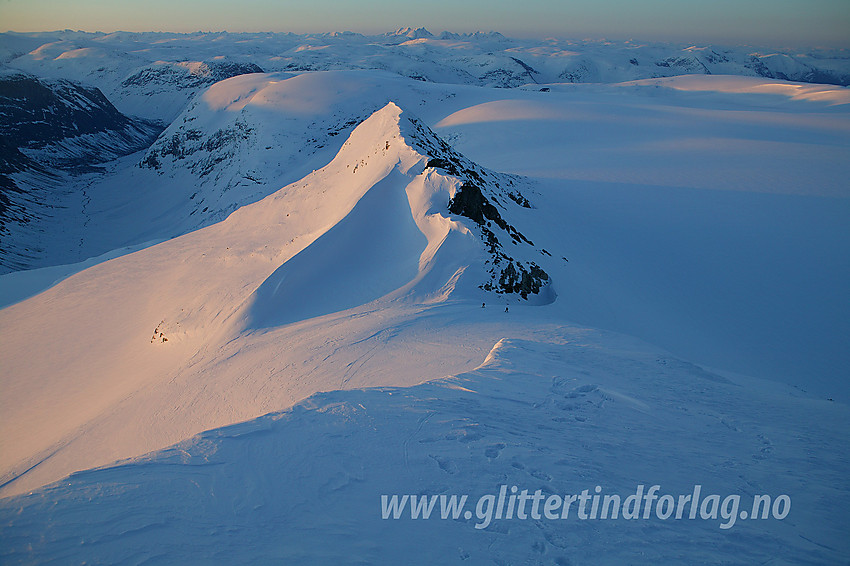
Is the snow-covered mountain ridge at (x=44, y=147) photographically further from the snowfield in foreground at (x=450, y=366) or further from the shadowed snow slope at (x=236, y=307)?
the shadowed snow slope at (x=236, y=307)

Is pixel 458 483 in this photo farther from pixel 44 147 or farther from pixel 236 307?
pixel 44 147

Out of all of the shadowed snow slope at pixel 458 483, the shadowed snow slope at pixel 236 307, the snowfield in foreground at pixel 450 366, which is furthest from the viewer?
the shadowed snow slope at pixel 236 307

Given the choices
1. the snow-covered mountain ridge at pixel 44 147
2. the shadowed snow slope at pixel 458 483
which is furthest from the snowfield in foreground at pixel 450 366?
the snow-covered mountain ridge at pixel 44 147

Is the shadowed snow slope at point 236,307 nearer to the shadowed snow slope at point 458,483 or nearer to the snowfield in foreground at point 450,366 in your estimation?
the snowfield in foreground at point 450,366

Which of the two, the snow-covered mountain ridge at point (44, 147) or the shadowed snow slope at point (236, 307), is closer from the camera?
the shadowed snow slope at point (236, 307)

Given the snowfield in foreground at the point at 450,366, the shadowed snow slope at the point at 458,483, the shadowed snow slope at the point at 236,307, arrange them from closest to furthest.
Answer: the shadowed snow slope at the point at 458,483
the snowfield in foreground at the point at 450,366
the shadowed snow slope at the point at 236,307

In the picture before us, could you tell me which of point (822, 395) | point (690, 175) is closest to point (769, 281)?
point (822, 395)

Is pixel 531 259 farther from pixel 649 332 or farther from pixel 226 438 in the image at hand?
→ pixel 226 438

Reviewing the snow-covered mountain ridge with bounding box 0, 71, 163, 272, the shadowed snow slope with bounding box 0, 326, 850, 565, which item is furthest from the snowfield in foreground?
the snow-covered mountain ridge with bounding box 0, 71, 163, 272
